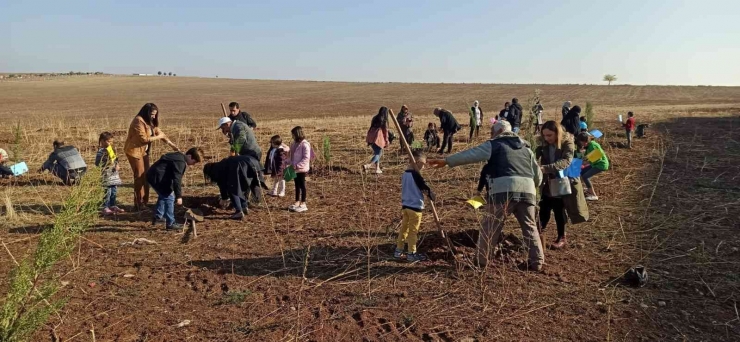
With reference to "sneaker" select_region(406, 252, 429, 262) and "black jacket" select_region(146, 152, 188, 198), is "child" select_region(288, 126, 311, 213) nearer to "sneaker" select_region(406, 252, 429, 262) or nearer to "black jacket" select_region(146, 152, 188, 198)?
"black jacket" select_region(146, 152, 188, 198)

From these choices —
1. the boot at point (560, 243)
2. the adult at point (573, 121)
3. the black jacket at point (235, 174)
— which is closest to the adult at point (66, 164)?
the black jacket at point (235, 174)

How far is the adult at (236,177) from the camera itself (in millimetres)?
6930

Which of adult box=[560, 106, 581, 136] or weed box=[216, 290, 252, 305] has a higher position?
adult box=[560, 106, 581, 136]

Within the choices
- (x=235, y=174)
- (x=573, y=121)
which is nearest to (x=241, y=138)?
(x=235, y=174)

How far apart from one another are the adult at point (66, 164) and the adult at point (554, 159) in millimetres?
7508

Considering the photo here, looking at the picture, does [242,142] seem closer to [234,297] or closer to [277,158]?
[277,158]

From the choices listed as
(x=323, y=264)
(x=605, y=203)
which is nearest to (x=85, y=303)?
(x=323, y=264)

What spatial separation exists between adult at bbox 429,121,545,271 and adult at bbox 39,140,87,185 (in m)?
6.86

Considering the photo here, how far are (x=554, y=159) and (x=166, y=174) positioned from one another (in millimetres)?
4839

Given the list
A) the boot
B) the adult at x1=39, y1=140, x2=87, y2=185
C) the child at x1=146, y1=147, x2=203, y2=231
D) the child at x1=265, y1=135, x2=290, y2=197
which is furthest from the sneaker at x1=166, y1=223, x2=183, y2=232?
the boot

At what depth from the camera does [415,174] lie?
16.6 feet

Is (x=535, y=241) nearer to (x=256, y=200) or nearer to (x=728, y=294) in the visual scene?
(x=728, y=294)

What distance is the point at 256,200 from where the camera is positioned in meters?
7.82

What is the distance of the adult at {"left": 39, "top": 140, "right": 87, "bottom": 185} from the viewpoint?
8414mm
